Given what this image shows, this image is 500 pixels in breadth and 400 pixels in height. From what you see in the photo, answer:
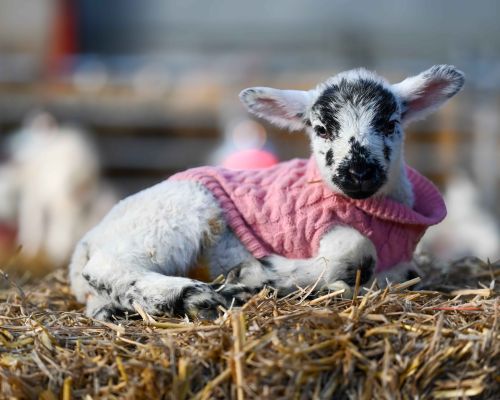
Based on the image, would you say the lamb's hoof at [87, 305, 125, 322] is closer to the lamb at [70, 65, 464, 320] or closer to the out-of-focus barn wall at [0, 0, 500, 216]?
the lamb at [70, 65, 464, 320]

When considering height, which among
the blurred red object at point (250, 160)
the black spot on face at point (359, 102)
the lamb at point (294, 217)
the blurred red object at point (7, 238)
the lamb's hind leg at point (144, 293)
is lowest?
the blurred red object at point (7, 238)

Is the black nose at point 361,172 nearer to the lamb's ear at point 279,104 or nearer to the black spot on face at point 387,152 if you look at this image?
the black spot on face at point 387,152

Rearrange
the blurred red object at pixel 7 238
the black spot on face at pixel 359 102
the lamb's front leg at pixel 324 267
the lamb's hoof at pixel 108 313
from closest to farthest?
1. the lamb's hoof at pixel 108 313
2. the lamb's front leg at pixel 324 267
3. the black spot on face at pixel 359 102
4. the blurred red object at pixel 7 238

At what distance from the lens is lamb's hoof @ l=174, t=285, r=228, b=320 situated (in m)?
3.94

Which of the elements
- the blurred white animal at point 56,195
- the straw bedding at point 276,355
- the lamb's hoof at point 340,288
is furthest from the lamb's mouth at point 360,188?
the blurred white animal at point 56,195

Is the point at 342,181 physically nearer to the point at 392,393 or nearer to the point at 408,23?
the point at 392,393

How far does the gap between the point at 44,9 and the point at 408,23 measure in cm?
843

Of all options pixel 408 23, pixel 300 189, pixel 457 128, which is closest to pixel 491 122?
pixel 457 128

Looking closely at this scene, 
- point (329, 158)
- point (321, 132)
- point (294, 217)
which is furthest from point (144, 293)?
point (321, 132)

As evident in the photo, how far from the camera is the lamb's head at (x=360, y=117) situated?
4.25 m

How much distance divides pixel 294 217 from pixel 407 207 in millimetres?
602

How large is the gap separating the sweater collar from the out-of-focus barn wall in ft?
25.0

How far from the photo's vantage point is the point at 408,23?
1969 centimetres

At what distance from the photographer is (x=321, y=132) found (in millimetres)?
4523
